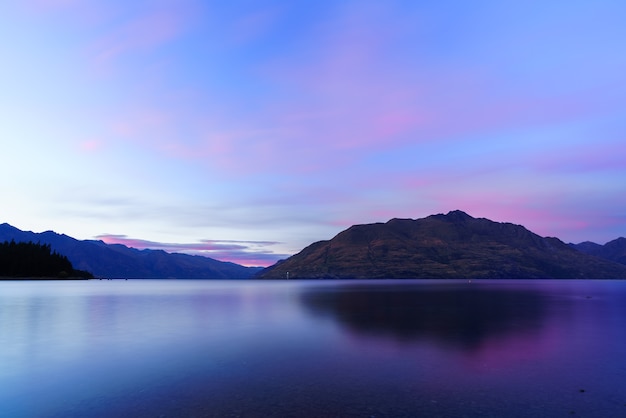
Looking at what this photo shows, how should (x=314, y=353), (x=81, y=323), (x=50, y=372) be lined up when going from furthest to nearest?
(x=81, y=323) → (x=314, y=353) → (x=50, y=372)

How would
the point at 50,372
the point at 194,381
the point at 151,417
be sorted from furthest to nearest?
the point at 50,372 < the point at 194,381 < the point at 151,417

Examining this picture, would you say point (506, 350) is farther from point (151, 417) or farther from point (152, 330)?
point (152, 330)

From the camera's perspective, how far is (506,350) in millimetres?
38531

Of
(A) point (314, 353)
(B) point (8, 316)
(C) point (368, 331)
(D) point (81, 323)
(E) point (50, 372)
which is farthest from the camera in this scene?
(B) point (8, 316)

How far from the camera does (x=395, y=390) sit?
24547mm

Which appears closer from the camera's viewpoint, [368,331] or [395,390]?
[395,390]

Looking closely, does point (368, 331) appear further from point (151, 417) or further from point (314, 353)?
point (151, 417)

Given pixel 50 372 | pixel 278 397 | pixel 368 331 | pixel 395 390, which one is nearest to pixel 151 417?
pixel 278 397

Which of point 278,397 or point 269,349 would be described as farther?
point 269,349

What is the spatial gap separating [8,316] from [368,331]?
59.1m

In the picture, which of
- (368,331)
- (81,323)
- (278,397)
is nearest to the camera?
(278,397)

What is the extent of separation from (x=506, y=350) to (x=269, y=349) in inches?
868

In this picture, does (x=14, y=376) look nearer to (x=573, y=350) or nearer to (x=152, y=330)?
(x=152, y=330)

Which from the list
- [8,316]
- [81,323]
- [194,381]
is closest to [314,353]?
[194,381]
